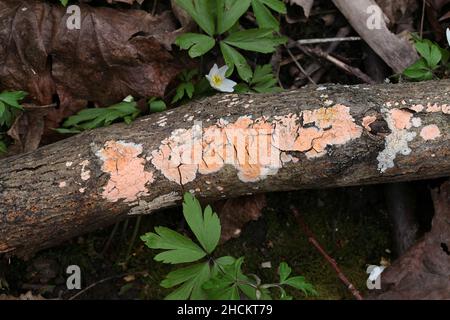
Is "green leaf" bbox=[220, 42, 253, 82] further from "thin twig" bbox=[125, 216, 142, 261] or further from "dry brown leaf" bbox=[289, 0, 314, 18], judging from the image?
"thin twig" bbox=[125, 216, 142, 261]

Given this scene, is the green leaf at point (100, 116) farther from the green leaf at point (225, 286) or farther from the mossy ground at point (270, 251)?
the green leaf at point (225, 286)

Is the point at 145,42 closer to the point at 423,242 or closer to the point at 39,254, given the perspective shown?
the point at 39,254

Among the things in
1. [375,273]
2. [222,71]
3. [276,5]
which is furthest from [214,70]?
[375,273]

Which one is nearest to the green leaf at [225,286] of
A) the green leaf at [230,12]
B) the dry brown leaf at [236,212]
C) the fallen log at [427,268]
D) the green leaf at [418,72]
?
the dry brown leaf at [236,212]

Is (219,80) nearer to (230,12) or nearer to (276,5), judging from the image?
(230,12)

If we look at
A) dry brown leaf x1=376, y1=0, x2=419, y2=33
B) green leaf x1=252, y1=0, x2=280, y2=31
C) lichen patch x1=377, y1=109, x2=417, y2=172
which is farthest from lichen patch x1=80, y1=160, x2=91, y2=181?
dry brown leaf x1=376, y1=0, x2=419, y2=33
